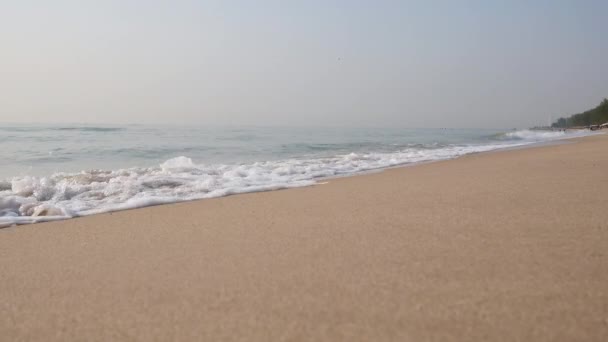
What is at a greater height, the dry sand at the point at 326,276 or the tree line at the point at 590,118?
the tree line at the point at 590,118

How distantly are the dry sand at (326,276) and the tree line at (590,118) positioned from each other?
52216 mm

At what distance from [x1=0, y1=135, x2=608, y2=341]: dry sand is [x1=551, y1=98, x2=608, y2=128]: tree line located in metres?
52.2

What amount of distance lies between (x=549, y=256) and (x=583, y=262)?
0.11 metres

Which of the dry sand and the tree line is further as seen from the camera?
the tree line

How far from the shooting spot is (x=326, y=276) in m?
1.51

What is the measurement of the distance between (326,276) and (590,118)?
60015mm

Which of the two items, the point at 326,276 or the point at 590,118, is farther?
the point at 590,118

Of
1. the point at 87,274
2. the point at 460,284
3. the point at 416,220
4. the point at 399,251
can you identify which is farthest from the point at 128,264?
the point at 416,220

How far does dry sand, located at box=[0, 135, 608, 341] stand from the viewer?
1144 millimetres

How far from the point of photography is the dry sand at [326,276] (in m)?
1.14

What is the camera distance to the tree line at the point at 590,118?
45.4 meters

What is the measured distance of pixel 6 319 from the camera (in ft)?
4.42

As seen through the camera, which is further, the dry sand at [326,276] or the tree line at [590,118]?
the tree line at [590,118]

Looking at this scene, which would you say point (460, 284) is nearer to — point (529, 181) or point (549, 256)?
point (549, 256)
